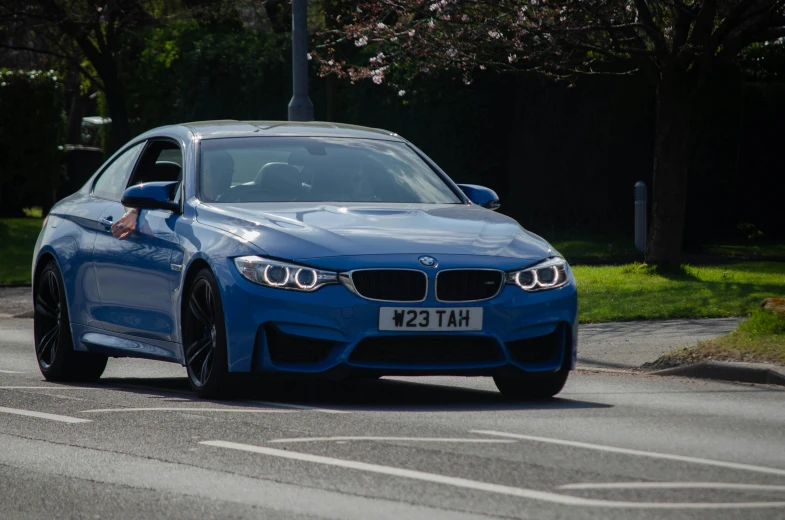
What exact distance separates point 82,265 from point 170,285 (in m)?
1.52

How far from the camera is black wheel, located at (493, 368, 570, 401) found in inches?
342

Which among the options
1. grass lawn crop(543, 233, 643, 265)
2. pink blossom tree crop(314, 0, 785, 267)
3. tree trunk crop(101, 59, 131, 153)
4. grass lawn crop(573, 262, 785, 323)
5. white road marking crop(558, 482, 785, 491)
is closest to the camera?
white road marking crop(558, 482, 785, 491)

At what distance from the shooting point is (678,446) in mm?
6844

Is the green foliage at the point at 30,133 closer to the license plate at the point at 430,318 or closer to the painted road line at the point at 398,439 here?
the license plate at the point at 430,318

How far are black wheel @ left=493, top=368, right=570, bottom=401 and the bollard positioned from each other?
12714mm

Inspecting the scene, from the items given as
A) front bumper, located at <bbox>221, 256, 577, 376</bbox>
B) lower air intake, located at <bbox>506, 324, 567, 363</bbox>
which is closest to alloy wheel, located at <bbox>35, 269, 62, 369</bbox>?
front bumper, located at <bbox>221, 256, 577, 376</bbox>

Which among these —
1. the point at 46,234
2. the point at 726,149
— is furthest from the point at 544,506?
the point at 726,149

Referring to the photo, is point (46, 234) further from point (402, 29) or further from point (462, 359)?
point (402, 29)

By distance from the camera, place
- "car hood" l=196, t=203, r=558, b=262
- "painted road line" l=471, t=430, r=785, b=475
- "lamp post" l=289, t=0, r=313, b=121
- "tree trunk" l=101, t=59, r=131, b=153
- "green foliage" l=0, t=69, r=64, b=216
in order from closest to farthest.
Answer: "painted road line" l=471, t=430, r=785, b=475
"car hood" l=196, t=203, r=558, b=262
"lamp post" l=289, t=0, r=313, b=121
"green foliage" l=0, t=69, r=64, b=216
"tree trunk" l=101, t=59, r=131, b=153

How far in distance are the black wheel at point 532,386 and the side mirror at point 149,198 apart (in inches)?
84.9

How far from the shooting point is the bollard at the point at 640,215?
845 inches

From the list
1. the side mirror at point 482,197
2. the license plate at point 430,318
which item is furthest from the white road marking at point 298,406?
the side mirror at point 482,197

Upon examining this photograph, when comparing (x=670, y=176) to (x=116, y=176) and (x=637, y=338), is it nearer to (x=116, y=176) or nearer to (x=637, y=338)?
(x=637, y=338)

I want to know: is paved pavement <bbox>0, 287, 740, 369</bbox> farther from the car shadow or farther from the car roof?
the car roof
